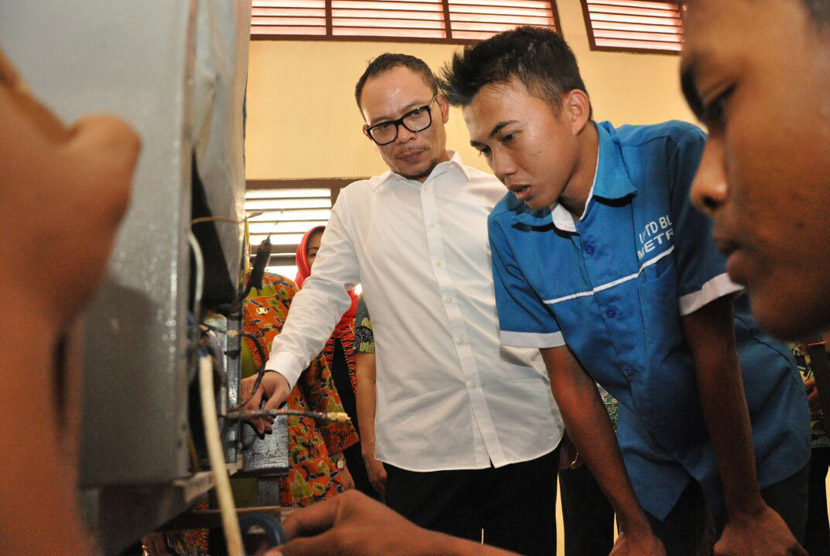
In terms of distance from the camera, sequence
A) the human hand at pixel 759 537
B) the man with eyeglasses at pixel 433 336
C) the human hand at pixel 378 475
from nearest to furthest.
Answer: the human hand at pixel 759 537 → the man with eyeglasses at pixel 433 336 → the human hand at pixel 378 475

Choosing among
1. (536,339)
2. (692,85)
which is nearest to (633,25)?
(536,339)

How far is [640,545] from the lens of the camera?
1182 mm

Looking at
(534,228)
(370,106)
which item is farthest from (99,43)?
(370,106)

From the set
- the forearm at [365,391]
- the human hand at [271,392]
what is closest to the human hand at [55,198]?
the human hand at [271,392]

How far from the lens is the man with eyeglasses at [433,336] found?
5.37ft

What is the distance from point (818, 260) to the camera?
0.59 m

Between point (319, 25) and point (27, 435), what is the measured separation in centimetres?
481

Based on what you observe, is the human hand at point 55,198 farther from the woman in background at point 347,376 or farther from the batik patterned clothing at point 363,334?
the woman in background at point 347,376

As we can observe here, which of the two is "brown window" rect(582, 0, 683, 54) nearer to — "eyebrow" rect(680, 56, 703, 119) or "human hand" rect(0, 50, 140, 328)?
"eyebrow" rect(680, 56, 703, 119)

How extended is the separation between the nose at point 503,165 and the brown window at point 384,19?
3.71 metres

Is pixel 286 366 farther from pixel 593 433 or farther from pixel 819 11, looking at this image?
pixel 819 11

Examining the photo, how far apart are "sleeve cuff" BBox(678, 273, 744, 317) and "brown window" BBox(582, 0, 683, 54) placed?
4288 millimetres

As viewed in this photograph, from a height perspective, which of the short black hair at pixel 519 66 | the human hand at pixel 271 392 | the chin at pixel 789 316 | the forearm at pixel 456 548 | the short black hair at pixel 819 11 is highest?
the short black hair at pixel 519 66

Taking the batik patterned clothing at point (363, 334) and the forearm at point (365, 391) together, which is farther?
the batik patterned clothing at point (363, 334)
